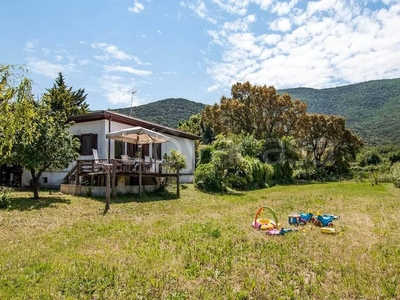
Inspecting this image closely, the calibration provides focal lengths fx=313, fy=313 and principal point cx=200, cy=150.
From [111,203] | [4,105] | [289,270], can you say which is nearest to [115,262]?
[289,270]

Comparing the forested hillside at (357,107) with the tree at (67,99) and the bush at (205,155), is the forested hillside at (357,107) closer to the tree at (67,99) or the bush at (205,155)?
the tree at (67,99)

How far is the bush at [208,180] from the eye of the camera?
19.0m

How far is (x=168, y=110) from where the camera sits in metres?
62.1

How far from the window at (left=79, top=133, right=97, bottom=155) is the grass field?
752 centimetres

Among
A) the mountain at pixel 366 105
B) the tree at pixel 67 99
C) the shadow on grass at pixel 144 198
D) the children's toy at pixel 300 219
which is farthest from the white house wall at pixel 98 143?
the mountain at pixel 366 105

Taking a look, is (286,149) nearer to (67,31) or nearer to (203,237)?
(67,31)

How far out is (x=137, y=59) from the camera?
19.2 m

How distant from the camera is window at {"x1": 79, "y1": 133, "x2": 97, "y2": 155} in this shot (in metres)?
17.3

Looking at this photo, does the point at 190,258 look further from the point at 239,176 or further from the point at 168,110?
the point at 168,110

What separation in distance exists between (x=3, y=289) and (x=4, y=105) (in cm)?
311

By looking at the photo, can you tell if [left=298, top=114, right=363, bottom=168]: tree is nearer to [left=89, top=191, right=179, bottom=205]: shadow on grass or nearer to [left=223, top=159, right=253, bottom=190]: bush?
[left=223, top=159, right=253, bottom=190]: bush

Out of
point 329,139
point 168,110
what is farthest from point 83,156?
point 168,110

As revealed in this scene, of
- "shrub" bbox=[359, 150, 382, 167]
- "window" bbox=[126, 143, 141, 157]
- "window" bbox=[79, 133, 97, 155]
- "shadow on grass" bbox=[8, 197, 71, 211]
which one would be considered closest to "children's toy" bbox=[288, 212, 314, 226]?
"shadow on grass" bbox=[8, 197, 71, 211]

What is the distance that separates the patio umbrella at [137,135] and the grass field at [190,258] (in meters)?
5.47
